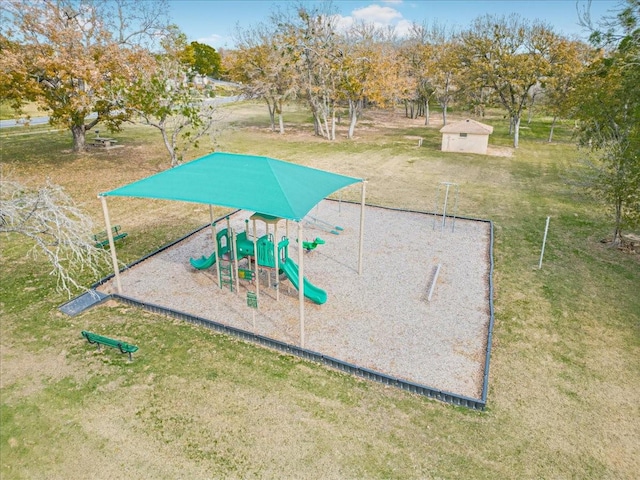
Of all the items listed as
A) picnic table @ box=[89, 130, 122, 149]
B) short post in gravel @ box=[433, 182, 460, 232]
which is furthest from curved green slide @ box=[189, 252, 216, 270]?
picnic table @ box=[89, 130, 122, 149]

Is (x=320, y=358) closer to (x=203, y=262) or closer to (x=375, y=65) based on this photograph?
(x=203, y=262)

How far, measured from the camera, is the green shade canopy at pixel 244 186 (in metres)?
8.12

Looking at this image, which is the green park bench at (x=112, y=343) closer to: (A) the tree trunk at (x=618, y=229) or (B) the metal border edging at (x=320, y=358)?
(B) the metal border edging at (x=320, y=358)

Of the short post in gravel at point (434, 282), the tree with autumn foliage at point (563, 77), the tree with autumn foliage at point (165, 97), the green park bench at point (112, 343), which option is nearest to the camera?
the green park bench at point (112, 343)

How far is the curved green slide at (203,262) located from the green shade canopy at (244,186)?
2271mm

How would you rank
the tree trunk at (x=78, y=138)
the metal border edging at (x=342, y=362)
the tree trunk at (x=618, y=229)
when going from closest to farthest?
the metal border edging at (x=342, y=362)
the tree trunk at (x=618, y=229)
the tree trunk at (x=78, y=138)

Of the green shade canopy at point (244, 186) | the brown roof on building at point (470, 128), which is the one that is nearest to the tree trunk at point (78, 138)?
the green shade canopy at point (244, 186)

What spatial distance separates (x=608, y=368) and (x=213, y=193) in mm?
8338

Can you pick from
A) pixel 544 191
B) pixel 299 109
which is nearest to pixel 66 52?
pixel 544 191

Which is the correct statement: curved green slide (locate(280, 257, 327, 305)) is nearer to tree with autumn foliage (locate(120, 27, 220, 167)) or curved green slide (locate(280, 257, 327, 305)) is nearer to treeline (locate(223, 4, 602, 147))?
tree with autumn foliage (locate(120, 27, 220, 167))

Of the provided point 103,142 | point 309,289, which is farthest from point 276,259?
point 103,142

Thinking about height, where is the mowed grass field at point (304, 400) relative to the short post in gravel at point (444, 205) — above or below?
below

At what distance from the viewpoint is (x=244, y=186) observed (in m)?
8.80

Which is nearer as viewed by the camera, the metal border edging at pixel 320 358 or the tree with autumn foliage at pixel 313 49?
the metal border edging at pixel 320 358
